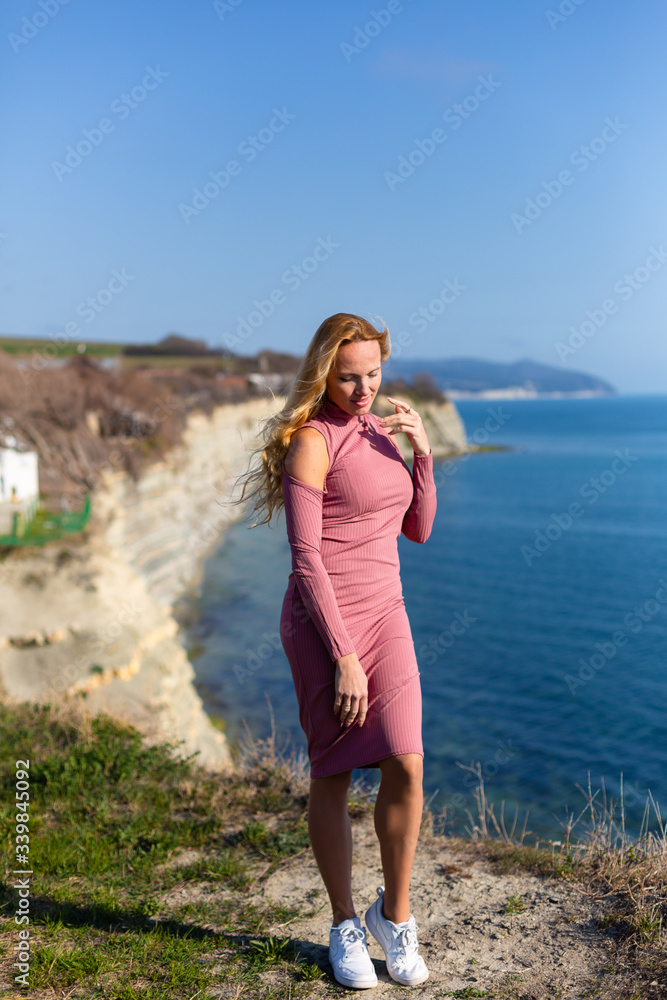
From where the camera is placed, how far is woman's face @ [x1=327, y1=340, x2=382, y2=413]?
8.66 ft

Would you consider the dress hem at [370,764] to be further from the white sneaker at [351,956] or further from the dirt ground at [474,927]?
the dirt ground at [474,927]

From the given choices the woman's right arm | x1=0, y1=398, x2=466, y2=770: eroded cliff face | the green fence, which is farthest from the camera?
the green fence

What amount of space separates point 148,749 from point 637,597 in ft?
86.1

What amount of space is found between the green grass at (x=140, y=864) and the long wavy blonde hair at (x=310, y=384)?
1.64m

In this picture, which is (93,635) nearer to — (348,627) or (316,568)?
(348,627)

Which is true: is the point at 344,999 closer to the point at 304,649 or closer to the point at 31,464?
the point at 304,649

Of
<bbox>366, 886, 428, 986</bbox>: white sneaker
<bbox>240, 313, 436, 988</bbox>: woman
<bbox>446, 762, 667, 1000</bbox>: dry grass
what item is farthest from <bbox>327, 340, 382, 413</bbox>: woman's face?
<bbox>446, 762, 667, 1000</bbox>: dry grass

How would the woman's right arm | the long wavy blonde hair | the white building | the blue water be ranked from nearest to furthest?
the woman's right arm → the long wavy blonde hair → the blue water → the white building

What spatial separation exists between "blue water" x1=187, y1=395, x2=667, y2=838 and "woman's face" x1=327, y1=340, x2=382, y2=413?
14.4ft

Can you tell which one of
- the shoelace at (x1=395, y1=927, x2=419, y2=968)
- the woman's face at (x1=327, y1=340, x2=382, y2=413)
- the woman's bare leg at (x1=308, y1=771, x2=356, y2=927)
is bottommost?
the shoelace at (x1=395, y1=927, x2=419, y2=968)

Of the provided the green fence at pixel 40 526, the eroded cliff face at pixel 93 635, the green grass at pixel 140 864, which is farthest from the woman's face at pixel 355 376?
the green fence at pixel 40 526

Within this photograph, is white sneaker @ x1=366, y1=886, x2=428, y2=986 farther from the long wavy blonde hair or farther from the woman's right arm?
the long wavy blonde hair

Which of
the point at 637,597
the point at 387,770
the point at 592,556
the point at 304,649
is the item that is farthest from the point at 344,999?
the point at 592,556

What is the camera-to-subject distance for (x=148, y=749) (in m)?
4.61
